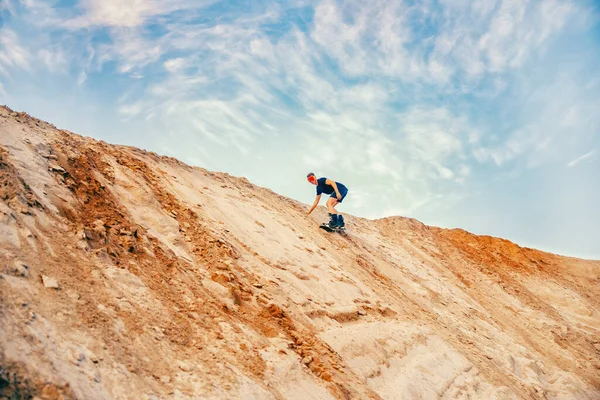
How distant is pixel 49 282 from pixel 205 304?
184 centimetres

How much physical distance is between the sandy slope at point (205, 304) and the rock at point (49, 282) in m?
0.02

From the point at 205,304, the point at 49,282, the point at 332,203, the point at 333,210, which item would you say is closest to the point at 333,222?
the point at 333,210

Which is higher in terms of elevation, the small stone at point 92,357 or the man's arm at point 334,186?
the man's arm at point 334,186

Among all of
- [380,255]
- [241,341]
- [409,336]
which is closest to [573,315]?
[380,255]

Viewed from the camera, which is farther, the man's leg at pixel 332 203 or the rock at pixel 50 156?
the man's leg at pixel 332 203

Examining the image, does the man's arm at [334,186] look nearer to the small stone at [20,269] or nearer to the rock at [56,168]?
the rock at [56,168]

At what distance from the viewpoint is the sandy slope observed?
3.41m

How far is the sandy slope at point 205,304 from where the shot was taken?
3410 mm

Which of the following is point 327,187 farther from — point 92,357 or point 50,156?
point 92,357

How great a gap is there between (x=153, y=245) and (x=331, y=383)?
10.1 feet

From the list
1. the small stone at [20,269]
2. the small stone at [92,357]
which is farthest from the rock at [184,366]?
the small stone at [20,269]

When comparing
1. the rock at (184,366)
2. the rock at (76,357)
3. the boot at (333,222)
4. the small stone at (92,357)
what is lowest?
the rock at (76,357)

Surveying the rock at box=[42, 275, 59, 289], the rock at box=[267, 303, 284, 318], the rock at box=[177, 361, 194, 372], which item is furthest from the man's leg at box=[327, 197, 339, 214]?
the rock at box=[42, 275, 59, 289]

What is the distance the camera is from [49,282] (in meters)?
3.69
